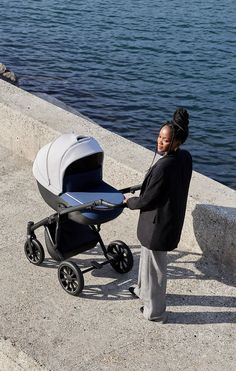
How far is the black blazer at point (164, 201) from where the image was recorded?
5297 mm

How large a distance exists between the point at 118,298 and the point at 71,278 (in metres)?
0.44

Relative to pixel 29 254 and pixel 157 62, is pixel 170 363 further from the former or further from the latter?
pixel 157 62

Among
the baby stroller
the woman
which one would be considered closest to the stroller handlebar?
the baby stroller

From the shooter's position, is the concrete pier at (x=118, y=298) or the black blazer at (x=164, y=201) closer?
the black blazer at (x=164, y=201)

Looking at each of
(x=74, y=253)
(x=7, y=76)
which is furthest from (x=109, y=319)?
(x=7, y=76)

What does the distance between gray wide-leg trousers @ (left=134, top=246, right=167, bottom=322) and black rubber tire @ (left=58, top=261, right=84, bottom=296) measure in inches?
20.7

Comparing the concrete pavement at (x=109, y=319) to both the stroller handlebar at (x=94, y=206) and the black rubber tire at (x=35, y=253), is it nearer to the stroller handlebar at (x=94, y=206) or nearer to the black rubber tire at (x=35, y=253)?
the black rubber tire at (x=35, y=253)

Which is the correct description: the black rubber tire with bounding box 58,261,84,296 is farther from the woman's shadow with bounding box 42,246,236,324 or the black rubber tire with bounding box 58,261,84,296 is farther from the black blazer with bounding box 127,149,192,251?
the black blazer with bounding box 127,149,192,251

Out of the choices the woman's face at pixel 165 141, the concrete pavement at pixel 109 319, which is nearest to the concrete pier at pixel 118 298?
the concrete pavement at pixel 109 319

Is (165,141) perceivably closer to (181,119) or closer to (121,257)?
(181,119)

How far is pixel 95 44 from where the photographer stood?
65.5 ft

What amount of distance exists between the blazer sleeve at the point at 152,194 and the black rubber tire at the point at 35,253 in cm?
132

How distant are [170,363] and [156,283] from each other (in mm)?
660

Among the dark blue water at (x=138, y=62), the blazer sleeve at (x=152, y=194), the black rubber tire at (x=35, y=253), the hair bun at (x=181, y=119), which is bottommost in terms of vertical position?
the dark blue water at (x=138, y=62)
